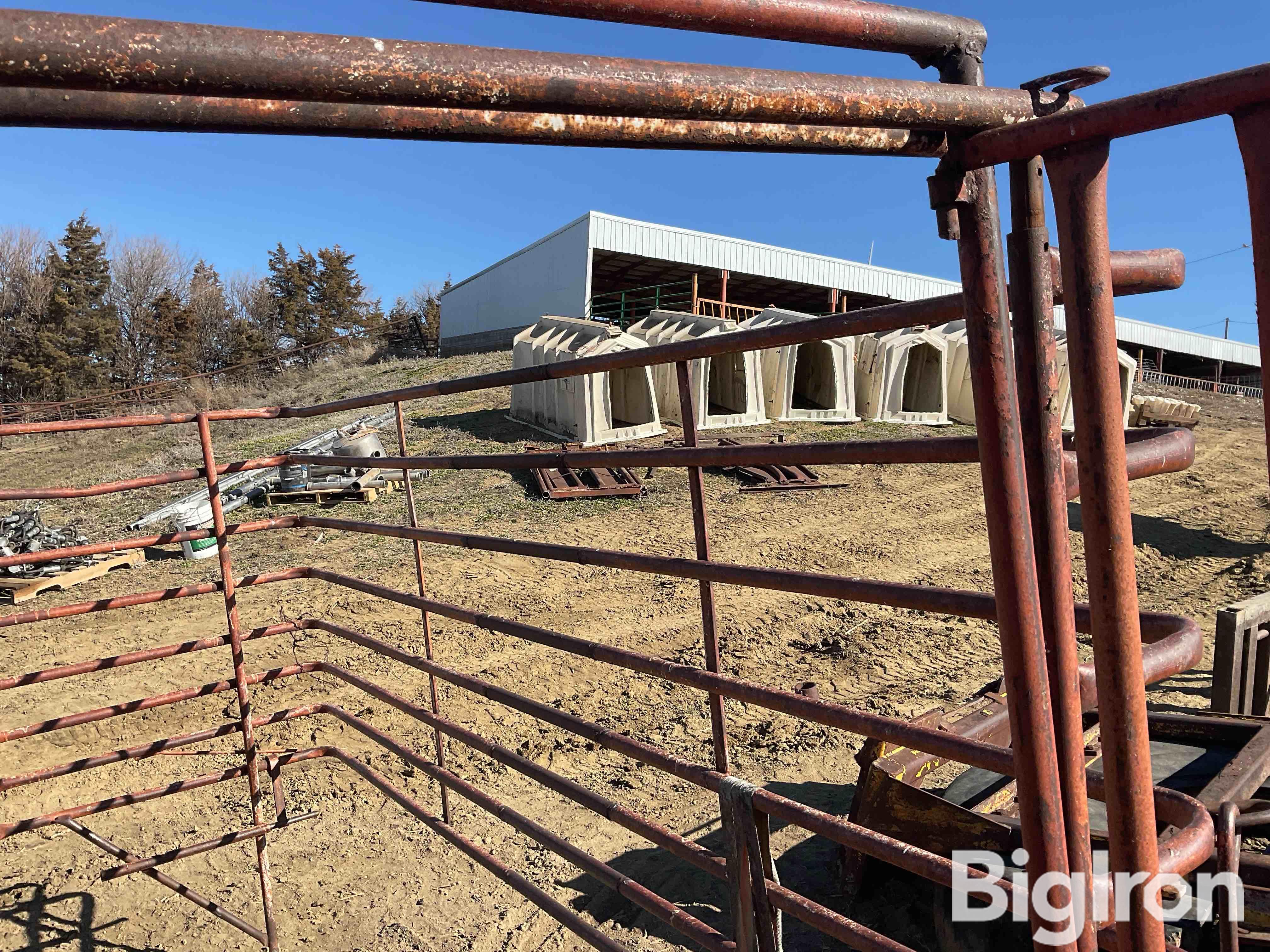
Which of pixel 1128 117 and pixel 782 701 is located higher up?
pixel 1128 117

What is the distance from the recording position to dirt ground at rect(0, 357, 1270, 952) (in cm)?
340

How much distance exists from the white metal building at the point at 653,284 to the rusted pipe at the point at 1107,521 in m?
22.4

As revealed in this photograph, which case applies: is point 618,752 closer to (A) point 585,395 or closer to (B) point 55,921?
(B) point 55,921

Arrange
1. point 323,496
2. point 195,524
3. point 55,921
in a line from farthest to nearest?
1. point 323,496
2. point 195,524
3. point 55,921

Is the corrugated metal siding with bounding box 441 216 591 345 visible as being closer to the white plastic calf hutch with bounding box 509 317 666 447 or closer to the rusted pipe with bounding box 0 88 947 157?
the white plastic calf hutch with bounding box 509 317 666 447

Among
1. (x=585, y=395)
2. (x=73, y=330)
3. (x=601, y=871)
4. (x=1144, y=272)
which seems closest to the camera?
(x=1144, y=272)

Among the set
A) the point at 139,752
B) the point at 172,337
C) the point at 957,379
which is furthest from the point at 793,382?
the point at 172,337

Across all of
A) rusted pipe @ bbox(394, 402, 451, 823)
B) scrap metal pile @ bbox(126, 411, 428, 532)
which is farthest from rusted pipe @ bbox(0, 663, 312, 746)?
scrap metal pile @ bbox(126, 411, 428, 532)

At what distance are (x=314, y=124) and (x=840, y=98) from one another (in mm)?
579

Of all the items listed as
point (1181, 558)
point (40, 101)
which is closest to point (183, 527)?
point (40, 101)

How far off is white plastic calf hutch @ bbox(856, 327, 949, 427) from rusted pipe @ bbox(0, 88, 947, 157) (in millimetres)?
14809

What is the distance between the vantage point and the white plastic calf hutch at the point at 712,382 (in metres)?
14.2

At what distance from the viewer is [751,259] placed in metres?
25.4

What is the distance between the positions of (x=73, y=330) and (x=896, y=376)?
33971 millimetres
